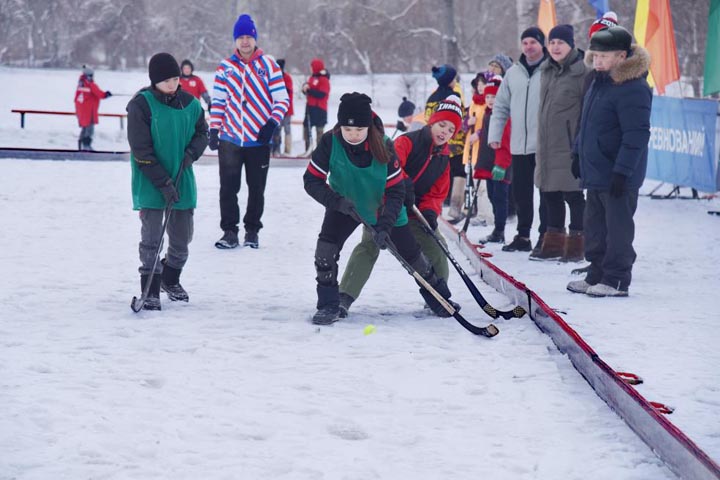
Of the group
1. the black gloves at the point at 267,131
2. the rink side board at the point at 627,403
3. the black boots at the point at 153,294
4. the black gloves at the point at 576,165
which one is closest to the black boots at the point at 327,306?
the black boots at the point at 153,294

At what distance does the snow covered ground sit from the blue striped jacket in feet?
3.68

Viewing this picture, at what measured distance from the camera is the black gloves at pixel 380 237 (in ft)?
16.0

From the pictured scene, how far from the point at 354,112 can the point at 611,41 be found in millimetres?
1887

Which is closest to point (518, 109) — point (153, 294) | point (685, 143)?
point (153, 294)

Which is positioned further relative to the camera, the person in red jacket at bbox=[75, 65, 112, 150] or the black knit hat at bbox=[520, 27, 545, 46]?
the person in red jacket at bbox=[75, 65, 112, 150]

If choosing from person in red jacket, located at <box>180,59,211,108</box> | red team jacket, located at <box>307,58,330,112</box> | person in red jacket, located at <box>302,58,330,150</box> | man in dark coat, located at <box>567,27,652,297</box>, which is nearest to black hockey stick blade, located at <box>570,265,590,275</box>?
man in dark coat, located at <box>567,27,652,297</box>

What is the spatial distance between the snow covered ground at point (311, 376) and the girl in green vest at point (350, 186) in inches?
12.7

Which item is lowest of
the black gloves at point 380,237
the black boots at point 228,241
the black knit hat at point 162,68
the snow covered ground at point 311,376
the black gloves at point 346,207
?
the snow covered ground at point 311,376

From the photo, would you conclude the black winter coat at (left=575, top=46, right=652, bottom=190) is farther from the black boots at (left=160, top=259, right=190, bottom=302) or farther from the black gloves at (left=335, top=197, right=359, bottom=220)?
the black boots at (left=160, top=259, right=190, bottom=302)

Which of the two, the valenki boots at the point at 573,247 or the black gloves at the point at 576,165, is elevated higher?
the black gloves at the point at 576,165

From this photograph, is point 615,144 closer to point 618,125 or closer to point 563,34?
point 618,125

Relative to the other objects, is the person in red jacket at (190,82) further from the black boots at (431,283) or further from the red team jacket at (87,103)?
the black boots at (431,283)

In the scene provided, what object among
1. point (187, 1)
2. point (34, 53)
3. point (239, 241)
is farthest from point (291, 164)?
point (187, 1)

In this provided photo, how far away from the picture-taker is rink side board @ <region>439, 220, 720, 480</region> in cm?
274
